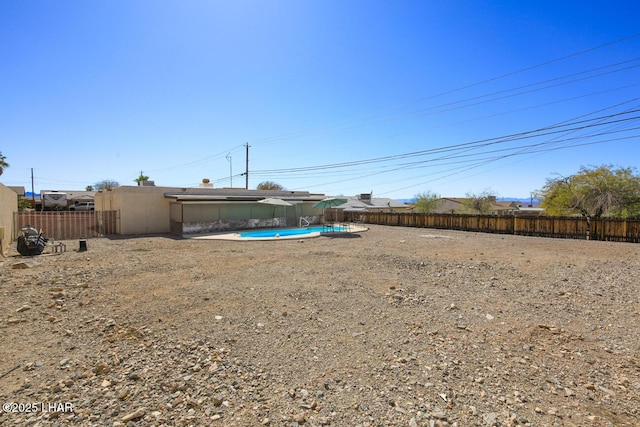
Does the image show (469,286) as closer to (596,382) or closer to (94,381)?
(596,382)

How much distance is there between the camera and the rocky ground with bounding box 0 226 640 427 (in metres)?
3.17

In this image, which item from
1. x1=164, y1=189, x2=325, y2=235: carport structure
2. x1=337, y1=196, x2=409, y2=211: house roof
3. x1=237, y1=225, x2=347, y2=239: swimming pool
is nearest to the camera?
x1=237, y1=225, x2=347, y2=239: swimming pool

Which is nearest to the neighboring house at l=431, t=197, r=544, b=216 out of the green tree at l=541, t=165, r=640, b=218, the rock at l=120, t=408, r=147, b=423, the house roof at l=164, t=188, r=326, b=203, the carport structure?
the green tree at l=541, t=165, r=640, b=218

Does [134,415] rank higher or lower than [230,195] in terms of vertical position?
lower

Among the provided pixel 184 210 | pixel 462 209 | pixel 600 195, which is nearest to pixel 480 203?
pixel 462 209

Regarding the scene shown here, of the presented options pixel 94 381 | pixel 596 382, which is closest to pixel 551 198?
pixel 596 382

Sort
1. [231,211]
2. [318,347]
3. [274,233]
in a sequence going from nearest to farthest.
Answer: [318,347] → [274,233] → [231,211]

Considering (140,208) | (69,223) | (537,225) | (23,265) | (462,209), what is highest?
(140,208)

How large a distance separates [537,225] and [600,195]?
24.0 ft

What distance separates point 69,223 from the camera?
18.5 metres

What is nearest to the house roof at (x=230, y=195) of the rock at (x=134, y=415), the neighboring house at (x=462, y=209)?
the rock at (x=134, y=415)

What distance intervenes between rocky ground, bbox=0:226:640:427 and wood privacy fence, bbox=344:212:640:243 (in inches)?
441

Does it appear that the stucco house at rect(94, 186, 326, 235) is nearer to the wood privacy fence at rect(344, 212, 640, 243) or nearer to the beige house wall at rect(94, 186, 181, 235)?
the beige house wall at rect(94, 186, 181, 235)

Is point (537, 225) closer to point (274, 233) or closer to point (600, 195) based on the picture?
point (600, 195)
